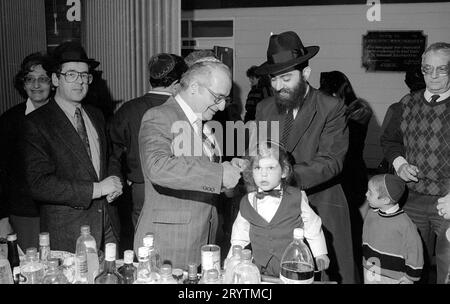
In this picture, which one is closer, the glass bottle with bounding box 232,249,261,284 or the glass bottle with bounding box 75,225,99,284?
the glass bottle with bounding box 232,249,261,284

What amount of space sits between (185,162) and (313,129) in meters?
1.01

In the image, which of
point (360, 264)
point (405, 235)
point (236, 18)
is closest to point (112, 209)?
point (405, 235)

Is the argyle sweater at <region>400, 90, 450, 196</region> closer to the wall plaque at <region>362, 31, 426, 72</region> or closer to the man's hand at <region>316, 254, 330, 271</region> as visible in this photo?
the man's hand at <region>316, 254, 330, 271</region>

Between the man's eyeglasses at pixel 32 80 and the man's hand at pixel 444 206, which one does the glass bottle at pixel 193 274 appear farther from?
the man's eyeglasses at pixel 32 80

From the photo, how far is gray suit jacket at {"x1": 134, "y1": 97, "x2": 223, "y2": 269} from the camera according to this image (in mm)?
2004

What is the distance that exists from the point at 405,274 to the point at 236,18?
238 inches

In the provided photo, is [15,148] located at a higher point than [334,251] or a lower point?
higher

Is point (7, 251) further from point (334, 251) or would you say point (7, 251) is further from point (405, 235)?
point (405, 235)

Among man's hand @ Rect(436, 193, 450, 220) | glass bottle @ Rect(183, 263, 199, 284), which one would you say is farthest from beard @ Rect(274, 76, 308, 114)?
glass bottle @ Rect(183, 263, 199, 284)

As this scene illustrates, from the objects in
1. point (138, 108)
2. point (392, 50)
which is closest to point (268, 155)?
point (138, 108)

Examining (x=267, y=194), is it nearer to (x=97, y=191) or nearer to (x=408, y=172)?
(x=97, y=191)

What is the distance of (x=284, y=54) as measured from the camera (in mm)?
2691
